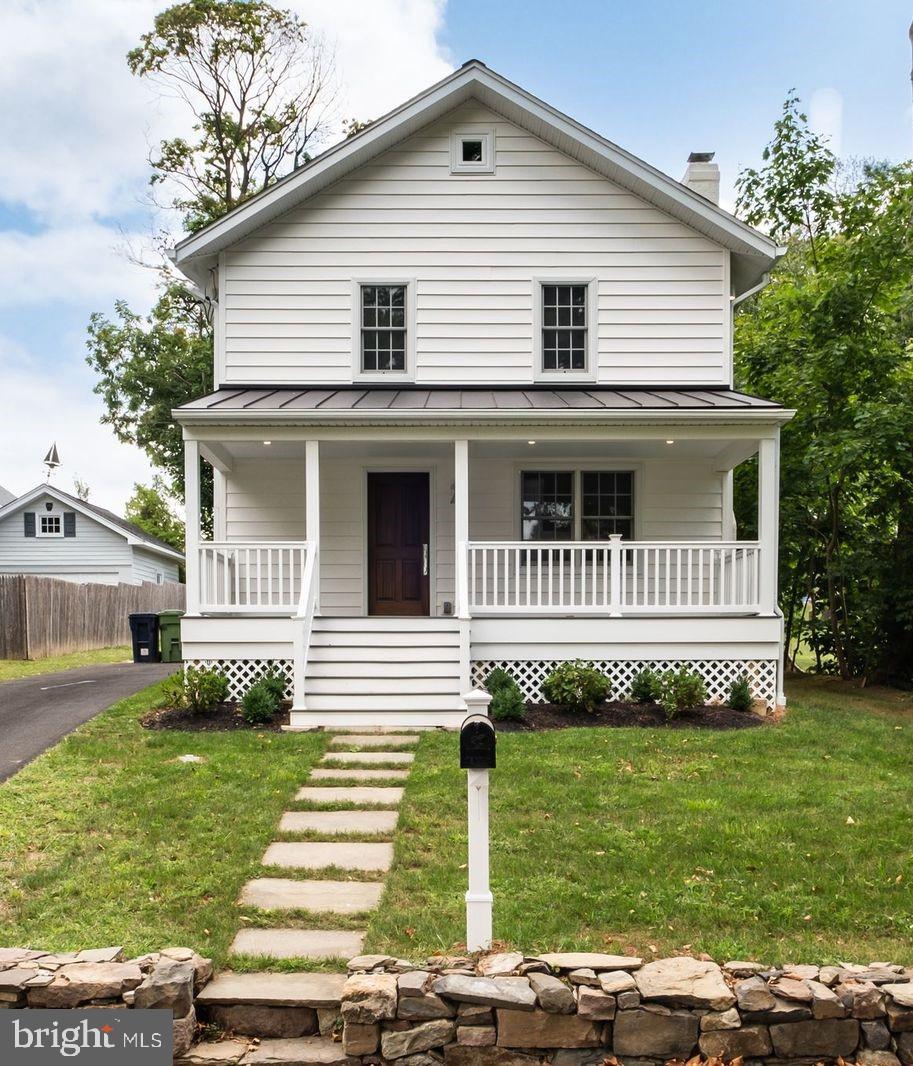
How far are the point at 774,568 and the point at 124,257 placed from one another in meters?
18.7

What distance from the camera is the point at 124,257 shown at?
22.2 m

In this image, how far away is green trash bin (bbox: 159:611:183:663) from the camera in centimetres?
1644

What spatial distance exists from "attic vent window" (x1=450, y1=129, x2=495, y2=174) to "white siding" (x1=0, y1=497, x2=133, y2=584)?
22.1m

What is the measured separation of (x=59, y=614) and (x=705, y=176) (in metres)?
17.2

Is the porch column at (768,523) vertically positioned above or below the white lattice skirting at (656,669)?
above

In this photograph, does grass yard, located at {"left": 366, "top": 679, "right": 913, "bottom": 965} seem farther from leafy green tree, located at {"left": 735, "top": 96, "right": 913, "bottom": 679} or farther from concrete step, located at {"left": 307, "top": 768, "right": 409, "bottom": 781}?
leafy green tree, located at {"left": 735, "top": 96, "right": 913, "bottom": 679}

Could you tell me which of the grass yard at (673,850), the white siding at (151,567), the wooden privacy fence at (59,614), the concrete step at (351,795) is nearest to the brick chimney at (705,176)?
the grass yard at (673,850)

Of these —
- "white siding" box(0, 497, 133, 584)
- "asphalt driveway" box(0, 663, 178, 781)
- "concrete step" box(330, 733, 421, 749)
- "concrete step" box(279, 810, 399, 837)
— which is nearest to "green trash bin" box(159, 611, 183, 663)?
"asphalt driveway" box(0, 663, 178, 781)

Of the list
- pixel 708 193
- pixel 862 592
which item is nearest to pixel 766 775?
pixel 862 592

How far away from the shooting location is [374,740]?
846 centimetres

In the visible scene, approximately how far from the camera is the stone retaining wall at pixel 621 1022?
3.43 meters

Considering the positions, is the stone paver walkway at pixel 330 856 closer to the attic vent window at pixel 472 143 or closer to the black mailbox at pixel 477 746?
the black mailbox at pixel 477 746

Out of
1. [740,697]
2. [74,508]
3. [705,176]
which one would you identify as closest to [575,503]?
[740,697]

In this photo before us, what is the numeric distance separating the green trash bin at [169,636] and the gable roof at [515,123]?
23.4 feet
